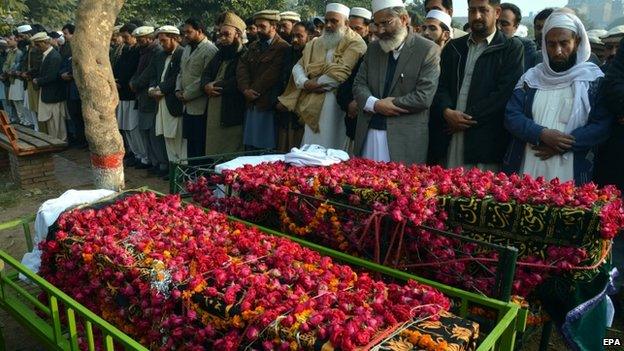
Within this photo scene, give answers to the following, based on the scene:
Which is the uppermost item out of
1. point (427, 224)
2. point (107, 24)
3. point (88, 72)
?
point (107, 24)

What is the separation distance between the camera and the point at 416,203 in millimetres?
2516

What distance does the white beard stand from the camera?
4270 mm

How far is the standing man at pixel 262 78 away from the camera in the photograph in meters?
5.89

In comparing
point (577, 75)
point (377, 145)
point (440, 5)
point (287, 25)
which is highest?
point (440, 5)

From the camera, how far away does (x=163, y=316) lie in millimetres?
2104

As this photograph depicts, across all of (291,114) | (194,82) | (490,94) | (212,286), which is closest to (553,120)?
(490,94)

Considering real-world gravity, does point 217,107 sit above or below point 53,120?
above

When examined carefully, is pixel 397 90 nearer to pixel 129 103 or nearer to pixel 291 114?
pixel 291 114

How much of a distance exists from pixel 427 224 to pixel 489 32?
2.30 metres

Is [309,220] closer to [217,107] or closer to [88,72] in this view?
[88,72]

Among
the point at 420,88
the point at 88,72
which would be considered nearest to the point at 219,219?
the point at 88,72

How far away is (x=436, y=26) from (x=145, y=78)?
428cm

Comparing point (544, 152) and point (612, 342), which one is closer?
point (612, 342)

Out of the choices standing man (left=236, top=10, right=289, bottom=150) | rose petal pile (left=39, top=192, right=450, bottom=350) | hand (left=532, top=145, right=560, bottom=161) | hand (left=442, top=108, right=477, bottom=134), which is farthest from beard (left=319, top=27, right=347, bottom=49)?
rose petal pile (left=39, top=192, right=450, bottom=350)
